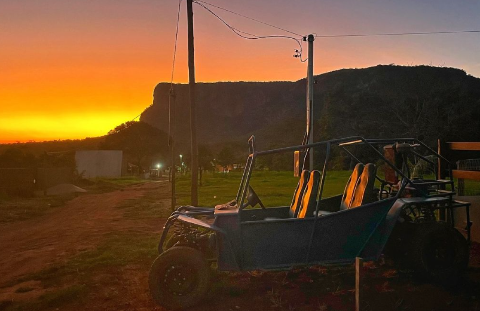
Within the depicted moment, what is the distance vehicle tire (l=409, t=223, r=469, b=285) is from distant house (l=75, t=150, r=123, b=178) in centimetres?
5497

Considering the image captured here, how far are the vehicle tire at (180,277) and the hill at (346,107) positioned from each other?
27.6ft

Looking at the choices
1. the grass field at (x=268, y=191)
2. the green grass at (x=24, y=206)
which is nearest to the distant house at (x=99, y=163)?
the grass field at (x=268, y=191)

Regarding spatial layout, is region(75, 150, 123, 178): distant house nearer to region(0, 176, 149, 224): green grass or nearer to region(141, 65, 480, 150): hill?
region(141, 65, 480, 150): hill

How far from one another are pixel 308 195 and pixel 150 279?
8.21 feet

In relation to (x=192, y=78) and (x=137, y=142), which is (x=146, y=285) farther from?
(x=137, y=142)

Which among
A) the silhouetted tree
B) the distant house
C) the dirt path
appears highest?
the silhouetted tree

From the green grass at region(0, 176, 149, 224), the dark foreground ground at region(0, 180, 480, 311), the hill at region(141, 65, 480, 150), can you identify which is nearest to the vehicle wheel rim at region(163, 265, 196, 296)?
the dark foreground ground at region(0, 180, 480, 311)

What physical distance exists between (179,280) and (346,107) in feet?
185

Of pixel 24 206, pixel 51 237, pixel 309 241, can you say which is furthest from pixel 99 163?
pixel 309 241

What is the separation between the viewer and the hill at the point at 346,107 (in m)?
38.7

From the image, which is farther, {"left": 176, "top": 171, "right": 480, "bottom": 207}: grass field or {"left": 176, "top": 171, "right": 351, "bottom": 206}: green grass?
{"left": 176, "top": 171, "right": 351, "bottom": 206}: green grass

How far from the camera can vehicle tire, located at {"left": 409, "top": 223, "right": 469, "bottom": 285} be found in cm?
662

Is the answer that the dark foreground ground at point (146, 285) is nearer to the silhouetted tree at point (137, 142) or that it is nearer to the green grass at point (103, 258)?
the green grass at point (103, 258)

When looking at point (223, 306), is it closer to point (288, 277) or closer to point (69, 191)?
point (288, 277)
